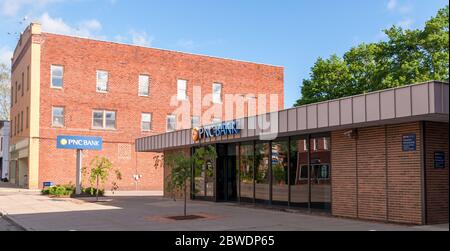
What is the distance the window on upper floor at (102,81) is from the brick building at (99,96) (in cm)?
8

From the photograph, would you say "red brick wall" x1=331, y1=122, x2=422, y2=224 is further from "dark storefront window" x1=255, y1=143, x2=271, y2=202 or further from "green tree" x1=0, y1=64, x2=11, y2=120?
"green tree" x1=0, y1=64, x2=11, y2=120

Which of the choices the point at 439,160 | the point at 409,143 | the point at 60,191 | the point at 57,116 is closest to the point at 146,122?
the point at 57,116

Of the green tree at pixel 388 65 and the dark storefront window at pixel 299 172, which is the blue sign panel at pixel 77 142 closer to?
the dark storefront window at pixel 299 172

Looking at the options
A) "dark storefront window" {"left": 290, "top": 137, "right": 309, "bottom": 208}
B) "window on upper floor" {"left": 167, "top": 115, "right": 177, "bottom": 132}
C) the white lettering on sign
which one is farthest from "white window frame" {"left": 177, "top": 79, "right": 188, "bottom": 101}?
"dark storefront window" {"left": 290, "top": 137, "right": 309, "bottom": 208}

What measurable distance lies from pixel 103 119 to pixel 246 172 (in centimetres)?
2261

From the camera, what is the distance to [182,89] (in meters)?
46.2

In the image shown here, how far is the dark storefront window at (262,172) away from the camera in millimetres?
21141

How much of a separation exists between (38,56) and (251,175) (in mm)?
24651

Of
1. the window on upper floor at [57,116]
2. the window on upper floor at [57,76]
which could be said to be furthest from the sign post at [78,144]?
the window on upper floor at [57,76]

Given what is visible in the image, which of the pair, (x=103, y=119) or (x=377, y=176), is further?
(x=103, y=119)

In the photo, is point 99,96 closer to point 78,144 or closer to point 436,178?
point 78,144

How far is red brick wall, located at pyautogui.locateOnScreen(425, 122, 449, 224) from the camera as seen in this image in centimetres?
1430

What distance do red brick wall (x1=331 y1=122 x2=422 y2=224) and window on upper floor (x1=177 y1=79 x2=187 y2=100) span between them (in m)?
29.8
